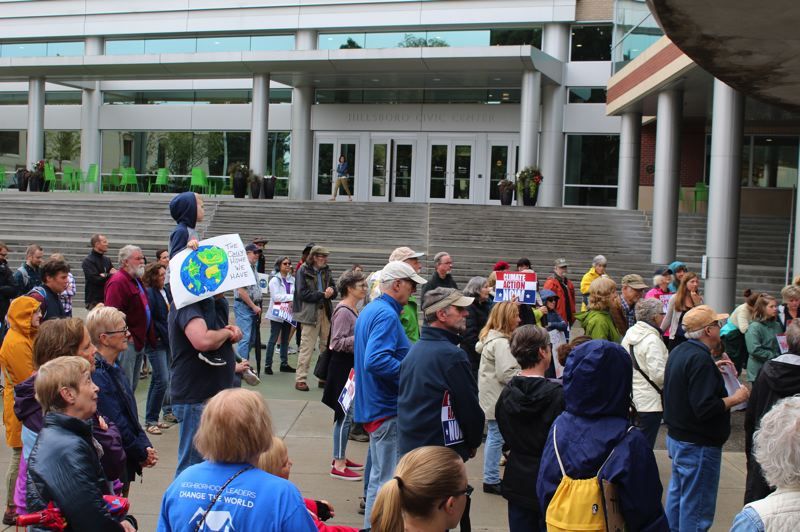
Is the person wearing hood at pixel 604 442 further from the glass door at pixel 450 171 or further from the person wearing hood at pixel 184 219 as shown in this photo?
the glass door at pixel 450 171

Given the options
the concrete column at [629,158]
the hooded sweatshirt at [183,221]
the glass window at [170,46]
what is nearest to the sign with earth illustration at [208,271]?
the hooded sweatshirt at [183,221]

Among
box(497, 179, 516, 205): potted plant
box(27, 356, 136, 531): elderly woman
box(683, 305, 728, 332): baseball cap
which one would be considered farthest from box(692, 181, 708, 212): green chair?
box(27, 356, 136, 531): elderly woman

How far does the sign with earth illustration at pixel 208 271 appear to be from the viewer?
5723 millimetres

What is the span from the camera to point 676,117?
77.5ft

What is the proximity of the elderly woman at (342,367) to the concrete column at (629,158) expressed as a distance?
2299cm

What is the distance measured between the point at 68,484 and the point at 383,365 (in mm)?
2592

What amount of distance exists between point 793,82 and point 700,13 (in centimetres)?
272

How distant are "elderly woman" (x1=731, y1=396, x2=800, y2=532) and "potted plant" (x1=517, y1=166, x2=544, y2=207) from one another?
1142 inches

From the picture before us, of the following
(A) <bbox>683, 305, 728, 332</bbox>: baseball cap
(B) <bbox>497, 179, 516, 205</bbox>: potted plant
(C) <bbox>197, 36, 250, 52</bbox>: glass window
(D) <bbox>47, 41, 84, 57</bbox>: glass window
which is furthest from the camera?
(D) <bbox>47, 41, 84, 57</bbox>: glass window

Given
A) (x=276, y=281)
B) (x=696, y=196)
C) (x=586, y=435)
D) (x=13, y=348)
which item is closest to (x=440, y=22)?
(x=696, y=196)

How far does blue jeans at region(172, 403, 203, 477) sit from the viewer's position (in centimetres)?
585

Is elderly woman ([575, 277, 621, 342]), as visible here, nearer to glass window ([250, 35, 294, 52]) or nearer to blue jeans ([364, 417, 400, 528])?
blue jeans ([364, 417, 400, 528])

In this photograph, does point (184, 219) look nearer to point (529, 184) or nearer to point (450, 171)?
point (529, 184)

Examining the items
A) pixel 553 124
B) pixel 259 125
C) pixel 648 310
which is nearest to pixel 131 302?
pixel 648 310
